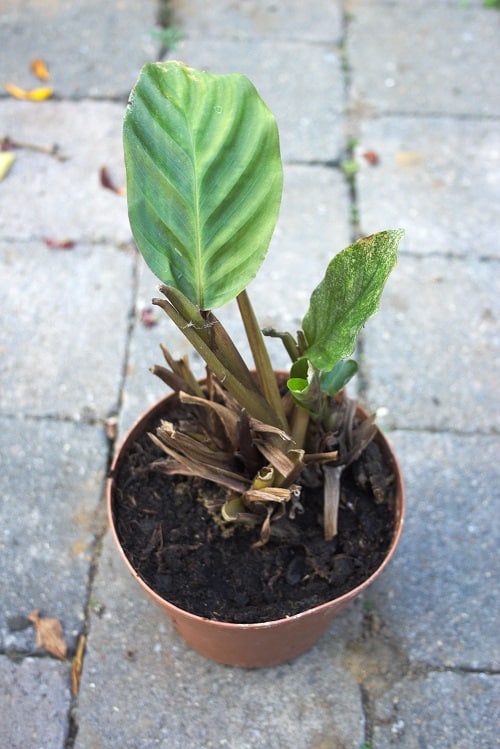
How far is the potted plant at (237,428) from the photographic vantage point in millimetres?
877

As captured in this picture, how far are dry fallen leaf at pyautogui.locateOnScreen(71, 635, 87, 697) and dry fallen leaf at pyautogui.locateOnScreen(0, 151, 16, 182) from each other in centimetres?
130

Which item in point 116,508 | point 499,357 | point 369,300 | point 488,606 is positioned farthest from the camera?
point 499,357

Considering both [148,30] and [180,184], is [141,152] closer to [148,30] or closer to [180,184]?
[180,184]

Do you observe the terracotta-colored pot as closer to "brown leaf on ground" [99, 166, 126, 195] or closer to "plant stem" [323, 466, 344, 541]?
"plant stem" [323, 466, 344, 541]

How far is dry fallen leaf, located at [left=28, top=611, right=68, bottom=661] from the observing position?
1.35 metres

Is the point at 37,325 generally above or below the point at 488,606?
above

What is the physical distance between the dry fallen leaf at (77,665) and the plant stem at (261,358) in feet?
1.91

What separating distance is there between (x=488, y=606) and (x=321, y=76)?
1672 mm

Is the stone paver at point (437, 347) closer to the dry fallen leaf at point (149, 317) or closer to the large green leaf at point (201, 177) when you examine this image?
the dry fallen leaf at point (149, 317)

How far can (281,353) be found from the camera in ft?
5.71

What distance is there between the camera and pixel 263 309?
181cm

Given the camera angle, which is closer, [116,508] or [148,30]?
[116,508]

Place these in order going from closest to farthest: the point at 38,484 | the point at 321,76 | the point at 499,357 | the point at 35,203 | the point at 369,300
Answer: the point at 369,300 → the point at 38,484 → the point at 499,357 → the point at 35,203 → the point at 321,76

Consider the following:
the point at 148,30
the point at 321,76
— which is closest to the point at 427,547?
the point at 321,76
